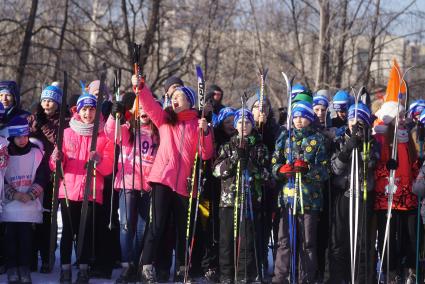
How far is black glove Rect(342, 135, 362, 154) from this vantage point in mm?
6172

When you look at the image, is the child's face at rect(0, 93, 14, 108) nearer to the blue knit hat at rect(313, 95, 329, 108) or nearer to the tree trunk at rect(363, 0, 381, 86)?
the blue knit hat at rect(313, 95, 329, 108)

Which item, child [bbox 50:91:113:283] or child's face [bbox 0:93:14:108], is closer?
child [bbox 50:91:113:283]

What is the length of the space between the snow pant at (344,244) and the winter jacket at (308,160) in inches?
9.1

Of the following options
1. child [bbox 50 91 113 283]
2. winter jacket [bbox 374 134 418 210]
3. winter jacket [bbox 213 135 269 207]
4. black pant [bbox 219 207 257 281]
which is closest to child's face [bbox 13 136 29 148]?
child [bbox 50 91 113 283]

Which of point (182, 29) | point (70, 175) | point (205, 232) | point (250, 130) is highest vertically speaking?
point (182, 29)

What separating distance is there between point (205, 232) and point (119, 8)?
12.3 meters

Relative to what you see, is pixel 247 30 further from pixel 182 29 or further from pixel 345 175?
pixel 345 175

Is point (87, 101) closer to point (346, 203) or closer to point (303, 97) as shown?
point (303, 97)

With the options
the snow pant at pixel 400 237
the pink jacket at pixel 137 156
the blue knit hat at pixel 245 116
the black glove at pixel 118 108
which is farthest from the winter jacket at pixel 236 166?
the snow pant at pixel 400 237

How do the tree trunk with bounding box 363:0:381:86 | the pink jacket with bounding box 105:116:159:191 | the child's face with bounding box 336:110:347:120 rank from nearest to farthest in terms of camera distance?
the pink jacket with bounding box 105:116:159:191 < the child's face with bounding box 336:110:347:120 < the tree trunk with bounding box 363:0:381:86

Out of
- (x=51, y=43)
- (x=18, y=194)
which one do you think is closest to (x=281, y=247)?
(x=18, y=194)

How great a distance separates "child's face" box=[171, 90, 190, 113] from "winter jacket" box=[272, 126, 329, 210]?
0.90m

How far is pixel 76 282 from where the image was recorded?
6305mm

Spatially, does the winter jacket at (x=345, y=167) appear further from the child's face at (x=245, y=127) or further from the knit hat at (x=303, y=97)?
the child's face at (x=245, y=127)
